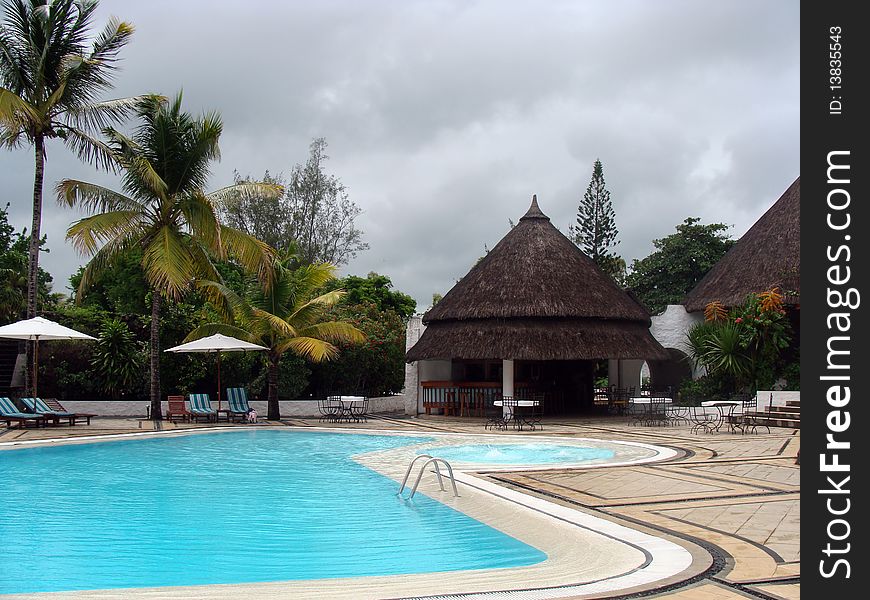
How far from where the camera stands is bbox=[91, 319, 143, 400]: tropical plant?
68.9 feet

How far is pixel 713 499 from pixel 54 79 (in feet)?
53.0

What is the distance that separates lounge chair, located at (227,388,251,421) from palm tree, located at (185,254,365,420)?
66 centimetres

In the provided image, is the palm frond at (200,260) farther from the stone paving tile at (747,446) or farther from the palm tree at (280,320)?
the stone paving tile at (747,446)

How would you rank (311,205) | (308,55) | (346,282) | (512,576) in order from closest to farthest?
(512,576) → (308,55) → (346,282) → (311,205)

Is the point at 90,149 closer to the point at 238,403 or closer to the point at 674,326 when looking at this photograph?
the point at 238,403

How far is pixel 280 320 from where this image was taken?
18906 mm

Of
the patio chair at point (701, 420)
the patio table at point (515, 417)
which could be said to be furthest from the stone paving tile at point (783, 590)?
the patio chair at point (701, 420)

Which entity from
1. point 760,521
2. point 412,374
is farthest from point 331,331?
point 760,521

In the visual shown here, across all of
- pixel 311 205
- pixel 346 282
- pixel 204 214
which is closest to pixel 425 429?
pixel 204 214

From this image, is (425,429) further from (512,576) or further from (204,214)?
(512,576)

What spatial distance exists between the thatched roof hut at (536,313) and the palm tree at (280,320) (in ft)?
10.1

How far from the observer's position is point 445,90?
66.9 feet

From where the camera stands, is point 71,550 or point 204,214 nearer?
point 71,550
